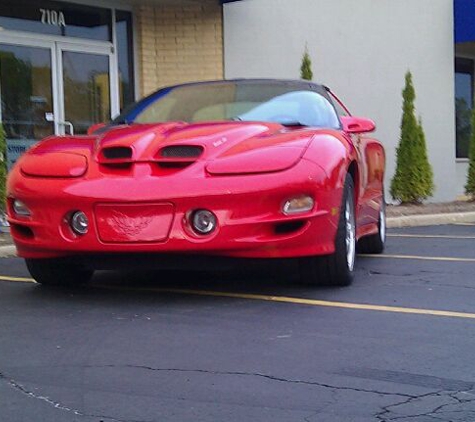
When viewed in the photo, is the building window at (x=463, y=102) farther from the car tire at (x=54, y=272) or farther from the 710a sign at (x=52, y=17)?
the car tire at (x=54, y=272)

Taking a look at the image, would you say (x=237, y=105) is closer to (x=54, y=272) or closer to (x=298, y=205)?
(x=298, y=205)

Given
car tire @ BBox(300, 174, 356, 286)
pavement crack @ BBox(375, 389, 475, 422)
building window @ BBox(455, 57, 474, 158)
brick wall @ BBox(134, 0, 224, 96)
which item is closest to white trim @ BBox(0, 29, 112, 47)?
brick wall @ BBox(134, 0, 224, 96)

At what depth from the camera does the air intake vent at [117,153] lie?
4797 millimetres

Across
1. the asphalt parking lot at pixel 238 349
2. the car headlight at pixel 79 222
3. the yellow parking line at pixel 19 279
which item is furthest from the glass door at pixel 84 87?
the car headlight at pixel 79 222

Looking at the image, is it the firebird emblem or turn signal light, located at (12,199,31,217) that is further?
turn signal light, located at (12,199,31,217)

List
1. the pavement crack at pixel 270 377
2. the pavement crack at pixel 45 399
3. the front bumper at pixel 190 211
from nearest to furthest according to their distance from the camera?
the pavement crack at pixel 45 399 → the pavement crack at pixel 270 377 → the front bumper at pixel 190 211

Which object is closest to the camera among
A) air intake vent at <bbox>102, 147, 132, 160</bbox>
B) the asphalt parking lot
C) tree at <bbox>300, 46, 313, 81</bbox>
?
the asphalt parking lot

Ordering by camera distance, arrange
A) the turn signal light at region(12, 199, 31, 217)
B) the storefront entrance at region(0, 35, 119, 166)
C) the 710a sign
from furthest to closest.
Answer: the 710a sign
the storefront entrance at region(0, 35, 119, 166)
the turn signal light at region(12, 199, 31, 217)

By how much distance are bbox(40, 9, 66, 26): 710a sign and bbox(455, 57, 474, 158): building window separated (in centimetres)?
898

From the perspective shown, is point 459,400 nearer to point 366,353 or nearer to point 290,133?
point 366,353

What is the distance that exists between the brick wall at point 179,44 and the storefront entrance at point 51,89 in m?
0.60

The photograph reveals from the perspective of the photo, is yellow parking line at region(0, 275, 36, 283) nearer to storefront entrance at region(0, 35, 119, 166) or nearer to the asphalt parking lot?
the asphalt parking lot

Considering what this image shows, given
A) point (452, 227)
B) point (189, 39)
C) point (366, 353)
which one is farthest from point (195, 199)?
point (189, 39)

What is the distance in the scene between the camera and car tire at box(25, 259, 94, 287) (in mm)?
5305
